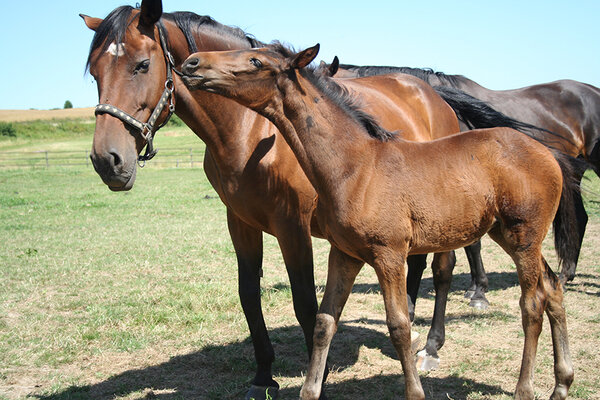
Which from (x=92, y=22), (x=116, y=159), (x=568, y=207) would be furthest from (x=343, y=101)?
(x=568, y=207)

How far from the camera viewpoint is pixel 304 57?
8.90ft

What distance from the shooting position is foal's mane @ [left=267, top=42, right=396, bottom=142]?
2.93m

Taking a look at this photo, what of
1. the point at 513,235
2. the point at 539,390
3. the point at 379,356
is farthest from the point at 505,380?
the point at 513,235

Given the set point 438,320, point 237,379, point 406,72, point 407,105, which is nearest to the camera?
point 237,379

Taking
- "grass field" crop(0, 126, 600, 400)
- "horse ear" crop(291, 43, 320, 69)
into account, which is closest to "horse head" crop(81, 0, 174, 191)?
"horse ear" crop(291, 43, 320, 69)

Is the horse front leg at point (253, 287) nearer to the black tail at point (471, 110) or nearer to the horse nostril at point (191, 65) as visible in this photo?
the horse nostril at point (191, 65)

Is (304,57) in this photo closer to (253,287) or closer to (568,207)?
(253,287)

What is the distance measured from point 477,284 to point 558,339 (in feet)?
8.32

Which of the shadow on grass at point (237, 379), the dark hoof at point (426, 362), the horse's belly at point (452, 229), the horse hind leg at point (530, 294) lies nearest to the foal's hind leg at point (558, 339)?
the horse hind leg at point (530, 294)

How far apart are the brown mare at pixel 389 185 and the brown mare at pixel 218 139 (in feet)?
1.67

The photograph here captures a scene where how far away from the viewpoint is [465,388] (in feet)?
11.8

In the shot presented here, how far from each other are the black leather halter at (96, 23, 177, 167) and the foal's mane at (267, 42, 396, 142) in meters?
0.73

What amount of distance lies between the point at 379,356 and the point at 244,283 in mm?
1415

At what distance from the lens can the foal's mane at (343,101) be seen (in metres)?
2.93
